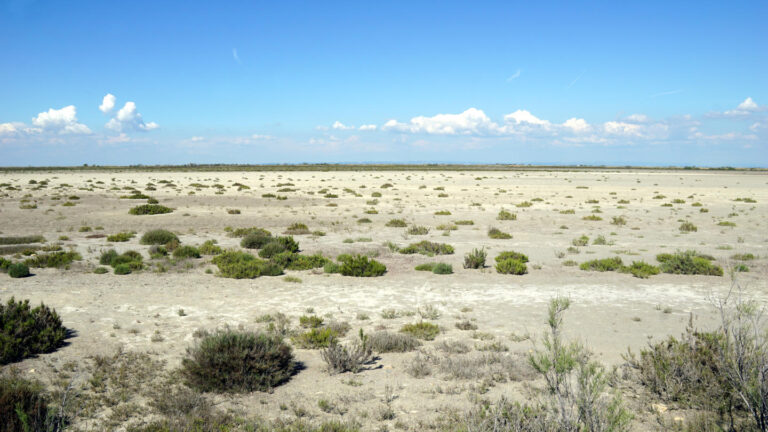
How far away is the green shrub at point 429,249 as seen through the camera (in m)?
18.3

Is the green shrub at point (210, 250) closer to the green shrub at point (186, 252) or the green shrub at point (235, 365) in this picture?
the green shrub at point (186, 252)

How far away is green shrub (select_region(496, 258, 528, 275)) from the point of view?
15.1 metres

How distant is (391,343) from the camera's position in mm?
8781

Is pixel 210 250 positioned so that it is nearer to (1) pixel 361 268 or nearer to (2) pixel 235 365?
(1) pixel 361 268

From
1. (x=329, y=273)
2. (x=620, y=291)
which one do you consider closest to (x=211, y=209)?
(x=329, y=273)

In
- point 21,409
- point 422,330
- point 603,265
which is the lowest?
point 422,330

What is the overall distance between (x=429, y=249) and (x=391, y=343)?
10.0 meters

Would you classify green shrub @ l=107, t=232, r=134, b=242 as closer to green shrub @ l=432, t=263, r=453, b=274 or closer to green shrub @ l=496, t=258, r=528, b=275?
green shrub @ l=432, t=263, r=453, b=274

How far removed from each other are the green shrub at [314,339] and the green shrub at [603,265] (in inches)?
406

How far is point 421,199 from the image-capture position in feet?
140

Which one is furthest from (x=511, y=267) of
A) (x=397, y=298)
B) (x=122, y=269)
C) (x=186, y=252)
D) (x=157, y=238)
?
(x=157, y=238)

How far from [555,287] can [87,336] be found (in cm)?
1183

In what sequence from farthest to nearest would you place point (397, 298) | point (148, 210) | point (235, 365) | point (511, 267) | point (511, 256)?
point (148, 210), point (511, 256), point (511, 267), point (397, 298), point (235, 365)

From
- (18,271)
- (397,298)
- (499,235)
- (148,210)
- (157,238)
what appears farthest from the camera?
(148,210)
